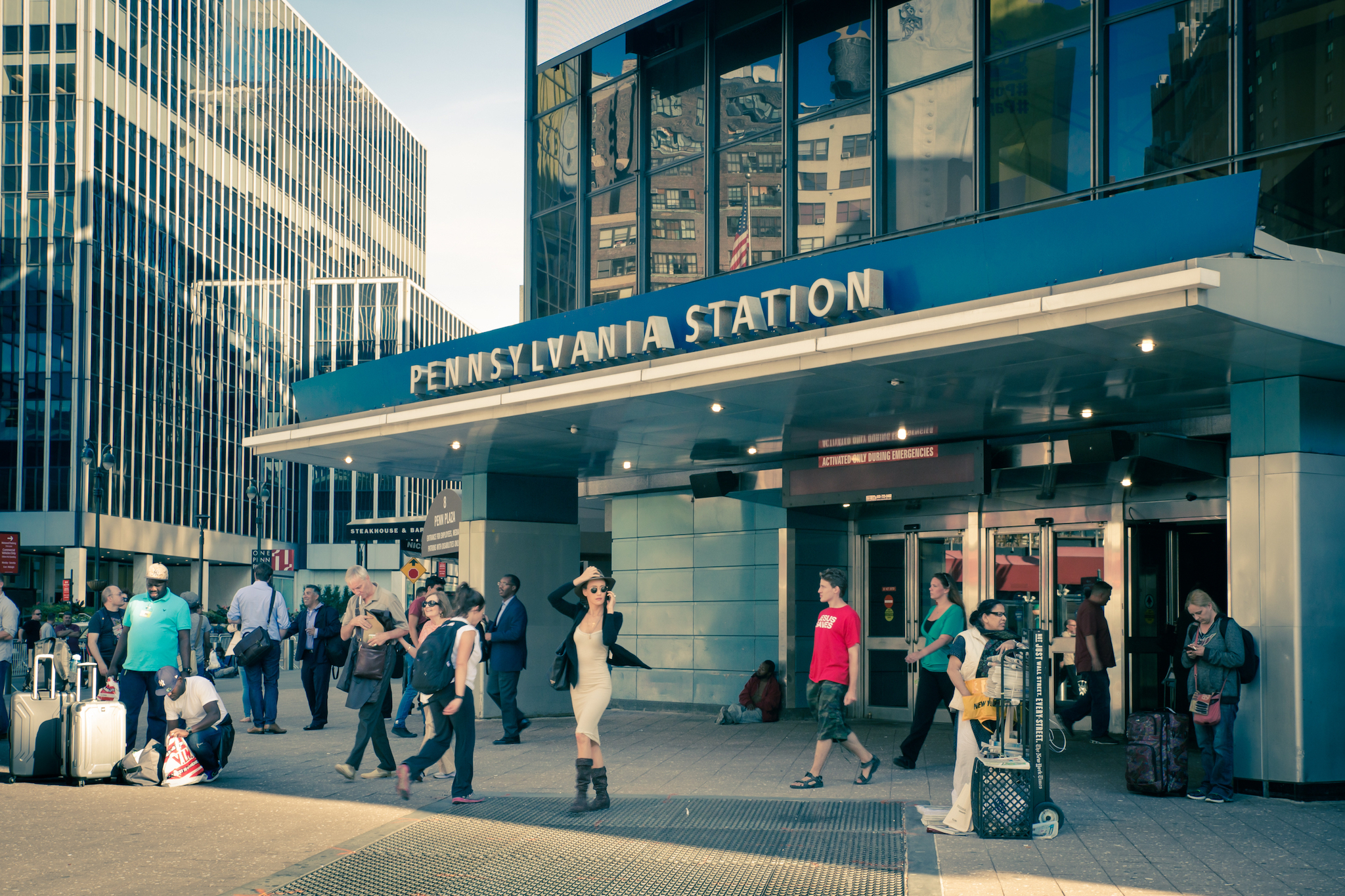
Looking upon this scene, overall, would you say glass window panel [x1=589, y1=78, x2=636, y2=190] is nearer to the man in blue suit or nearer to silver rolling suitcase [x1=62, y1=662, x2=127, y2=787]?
the man in blue suit

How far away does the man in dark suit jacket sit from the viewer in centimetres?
1545

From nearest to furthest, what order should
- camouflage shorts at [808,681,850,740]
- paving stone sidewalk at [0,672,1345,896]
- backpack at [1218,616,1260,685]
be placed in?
paving stone sidewalk at [0,672,1345,896] → backpack at [1218,616,1260,685] → camouflage shorts at [808,681,850,740]

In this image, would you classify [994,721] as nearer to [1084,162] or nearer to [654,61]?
[1084,162]

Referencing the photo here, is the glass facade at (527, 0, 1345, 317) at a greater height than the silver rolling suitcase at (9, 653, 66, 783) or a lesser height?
greater

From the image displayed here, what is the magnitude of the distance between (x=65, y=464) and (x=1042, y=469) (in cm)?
5096

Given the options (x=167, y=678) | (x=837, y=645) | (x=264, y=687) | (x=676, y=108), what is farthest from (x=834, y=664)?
(x=676, y=108)

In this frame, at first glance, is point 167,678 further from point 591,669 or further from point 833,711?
point 833,711

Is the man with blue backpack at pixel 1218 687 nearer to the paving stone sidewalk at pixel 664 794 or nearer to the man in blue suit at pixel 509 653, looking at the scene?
the paving stone sidewalk at pixel 664 794

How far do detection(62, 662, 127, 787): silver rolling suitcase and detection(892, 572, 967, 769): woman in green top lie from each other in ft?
21.7

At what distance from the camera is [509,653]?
1393 centimetres

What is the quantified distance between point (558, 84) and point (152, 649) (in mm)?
9781

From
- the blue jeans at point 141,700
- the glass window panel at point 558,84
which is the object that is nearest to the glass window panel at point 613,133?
the glass window panel at point 558,84

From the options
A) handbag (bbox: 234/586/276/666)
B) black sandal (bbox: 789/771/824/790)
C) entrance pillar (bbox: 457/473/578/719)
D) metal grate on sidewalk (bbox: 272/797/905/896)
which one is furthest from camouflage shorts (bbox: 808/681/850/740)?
handbag (bbox: 234/586/276/666)

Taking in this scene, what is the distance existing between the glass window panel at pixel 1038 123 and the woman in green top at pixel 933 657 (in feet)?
13.7
